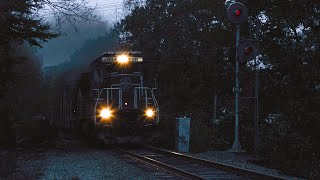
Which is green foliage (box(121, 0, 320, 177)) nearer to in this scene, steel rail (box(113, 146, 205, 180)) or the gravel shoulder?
the gravel shoulder

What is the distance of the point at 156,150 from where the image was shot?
14969 mm

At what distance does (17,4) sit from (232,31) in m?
9.90

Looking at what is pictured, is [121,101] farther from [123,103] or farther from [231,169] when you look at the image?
[231,169]

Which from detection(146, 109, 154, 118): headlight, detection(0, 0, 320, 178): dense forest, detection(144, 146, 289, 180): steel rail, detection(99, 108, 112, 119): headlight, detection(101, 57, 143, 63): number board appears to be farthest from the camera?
detection(101, 57, 143, 63): number board

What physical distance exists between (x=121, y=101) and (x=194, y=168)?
5.37m

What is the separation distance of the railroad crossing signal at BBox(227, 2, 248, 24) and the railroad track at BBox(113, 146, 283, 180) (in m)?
4.42

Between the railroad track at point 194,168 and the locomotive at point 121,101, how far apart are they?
1088mm

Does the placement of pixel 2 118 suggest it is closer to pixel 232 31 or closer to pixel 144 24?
pixel 232 31

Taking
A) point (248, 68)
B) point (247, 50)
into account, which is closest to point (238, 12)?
point (247, 50)

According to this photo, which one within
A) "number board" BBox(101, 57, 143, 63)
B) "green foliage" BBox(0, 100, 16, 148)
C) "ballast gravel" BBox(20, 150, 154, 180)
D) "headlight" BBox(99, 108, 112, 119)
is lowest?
"ballast gravel" BBox(20, 150, 154, 180)

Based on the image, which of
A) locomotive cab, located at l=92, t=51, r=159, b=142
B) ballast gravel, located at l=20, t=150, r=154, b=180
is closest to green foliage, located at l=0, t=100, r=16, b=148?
ballast gravel, located at l=20, t=150, r=154, b=180

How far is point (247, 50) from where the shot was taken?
13289 mm

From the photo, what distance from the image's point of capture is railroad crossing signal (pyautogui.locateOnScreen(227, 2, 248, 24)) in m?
13.7

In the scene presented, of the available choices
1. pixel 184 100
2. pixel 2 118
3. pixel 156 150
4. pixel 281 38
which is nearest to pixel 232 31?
pixel 281 38
